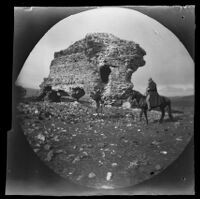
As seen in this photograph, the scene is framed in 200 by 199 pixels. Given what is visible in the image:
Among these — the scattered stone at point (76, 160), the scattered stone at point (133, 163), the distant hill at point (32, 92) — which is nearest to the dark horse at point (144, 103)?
the scattered stone at point (133, 163)

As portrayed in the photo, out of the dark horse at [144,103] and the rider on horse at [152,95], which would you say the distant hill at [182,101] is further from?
the rider on horse at [152,95]

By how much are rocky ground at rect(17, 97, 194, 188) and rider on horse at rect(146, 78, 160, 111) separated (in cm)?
11

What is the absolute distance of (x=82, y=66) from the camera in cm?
362

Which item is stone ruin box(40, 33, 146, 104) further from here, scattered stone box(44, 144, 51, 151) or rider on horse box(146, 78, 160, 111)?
scattered stone box(44, 144, 51, 151)

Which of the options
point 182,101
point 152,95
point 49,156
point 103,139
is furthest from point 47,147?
point 182,101

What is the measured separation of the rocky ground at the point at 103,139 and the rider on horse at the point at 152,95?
11 centimetres

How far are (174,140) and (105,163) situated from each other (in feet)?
2.65

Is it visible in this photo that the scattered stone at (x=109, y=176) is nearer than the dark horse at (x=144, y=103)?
Yes

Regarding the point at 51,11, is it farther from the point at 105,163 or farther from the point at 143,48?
the point at 105,163

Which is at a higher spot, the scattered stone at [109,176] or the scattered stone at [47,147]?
the scattered stone at [47,147]

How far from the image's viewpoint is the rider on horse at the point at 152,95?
11.6 ft

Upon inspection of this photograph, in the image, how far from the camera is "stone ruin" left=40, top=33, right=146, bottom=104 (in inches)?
140

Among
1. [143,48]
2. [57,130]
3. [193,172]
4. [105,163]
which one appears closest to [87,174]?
[105,163]

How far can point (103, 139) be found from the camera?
3479 millimetres
